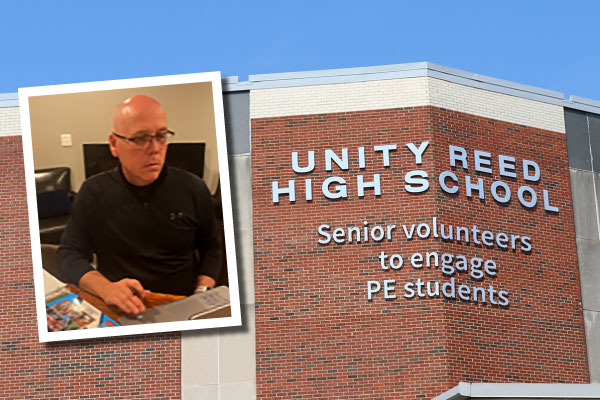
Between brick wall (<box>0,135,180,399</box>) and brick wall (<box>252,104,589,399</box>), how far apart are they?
214 centimetres

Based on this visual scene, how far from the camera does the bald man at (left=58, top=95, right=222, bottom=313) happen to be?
2464 centimetres

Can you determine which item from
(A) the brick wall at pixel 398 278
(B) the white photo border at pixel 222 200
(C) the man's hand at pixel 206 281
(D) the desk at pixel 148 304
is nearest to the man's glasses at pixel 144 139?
(B) the white photo border at pixel 222 200

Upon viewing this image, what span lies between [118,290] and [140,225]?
4.80 ft

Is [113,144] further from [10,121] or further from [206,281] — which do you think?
[206,281]

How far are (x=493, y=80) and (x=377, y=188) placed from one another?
3.80m

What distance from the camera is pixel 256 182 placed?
24.9 meters

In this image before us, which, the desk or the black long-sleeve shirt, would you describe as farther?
the black long-sleeve shirt

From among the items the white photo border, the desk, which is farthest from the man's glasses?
the desk

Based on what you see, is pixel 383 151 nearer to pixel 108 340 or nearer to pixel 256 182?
pixel 256 182

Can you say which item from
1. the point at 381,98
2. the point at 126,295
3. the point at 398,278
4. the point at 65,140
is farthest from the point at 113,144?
the point at 398,278

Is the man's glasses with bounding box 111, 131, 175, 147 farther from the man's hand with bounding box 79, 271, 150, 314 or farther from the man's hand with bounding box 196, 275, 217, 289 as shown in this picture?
the man's hand with bounding box 196, 275, 217, 289

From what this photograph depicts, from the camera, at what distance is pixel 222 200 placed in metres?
24.7

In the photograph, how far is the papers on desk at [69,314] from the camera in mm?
24547

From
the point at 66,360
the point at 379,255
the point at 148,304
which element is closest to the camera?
the point at 379,255
